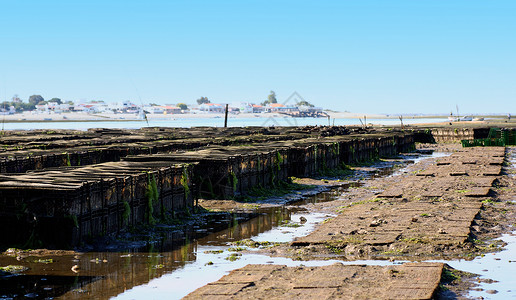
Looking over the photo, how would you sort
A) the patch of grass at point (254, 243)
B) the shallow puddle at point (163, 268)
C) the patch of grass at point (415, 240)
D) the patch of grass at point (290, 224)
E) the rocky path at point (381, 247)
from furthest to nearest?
the patch of grass at point (290, 224)
the patch of grass at point (254, 243)
the patch of grass at point (415, 240)
the shallow puddle at point (163, 268)
the rocky path at point (381, 247)

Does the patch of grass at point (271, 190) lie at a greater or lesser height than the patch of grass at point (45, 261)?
lesser

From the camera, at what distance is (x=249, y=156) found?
98.5 feet

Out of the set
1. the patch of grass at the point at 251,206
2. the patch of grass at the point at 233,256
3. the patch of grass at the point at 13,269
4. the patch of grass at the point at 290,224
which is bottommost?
the patch of grass at the point at 251,206

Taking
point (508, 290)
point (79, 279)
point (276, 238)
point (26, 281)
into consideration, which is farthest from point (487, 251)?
point (26, 281)

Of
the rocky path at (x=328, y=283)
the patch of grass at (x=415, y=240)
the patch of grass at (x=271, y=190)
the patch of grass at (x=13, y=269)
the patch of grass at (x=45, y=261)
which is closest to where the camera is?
the rocky path at (x=328, y=283)

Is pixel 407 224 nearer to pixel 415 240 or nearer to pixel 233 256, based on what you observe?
pixel 415 240

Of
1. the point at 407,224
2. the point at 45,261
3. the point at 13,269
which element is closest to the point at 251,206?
the point at 407,224

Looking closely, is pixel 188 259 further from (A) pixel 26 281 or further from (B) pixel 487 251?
(B) pixel 487 251

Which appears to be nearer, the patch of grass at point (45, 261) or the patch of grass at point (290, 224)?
the patch of grass at point (45, 261)

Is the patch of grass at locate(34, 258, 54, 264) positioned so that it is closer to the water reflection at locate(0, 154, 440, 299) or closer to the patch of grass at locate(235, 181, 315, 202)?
the water reflection at locate(0, 154, 440, 299)

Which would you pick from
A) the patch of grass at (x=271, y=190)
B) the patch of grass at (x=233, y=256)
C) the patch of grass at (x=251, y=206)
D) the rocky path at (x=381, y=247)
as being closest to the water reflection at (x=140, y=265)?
the patch of grass at (x=233, y=256)

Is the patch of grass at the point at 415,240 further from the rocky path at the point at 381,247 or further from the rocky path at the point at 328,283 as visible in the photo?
the rocky path at the point at 328,283

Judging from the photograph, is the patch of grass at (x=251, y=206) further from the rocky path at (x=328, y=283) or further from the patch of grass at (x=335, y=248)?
the rocky path at (x=328, y=283)

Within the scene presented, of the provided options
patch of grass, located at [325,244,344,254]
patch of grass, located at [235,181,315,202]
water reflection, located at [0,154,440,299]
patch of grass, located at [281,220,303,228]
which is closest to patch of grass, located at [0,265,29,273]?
water reflection, located at [0,154,440,299]
